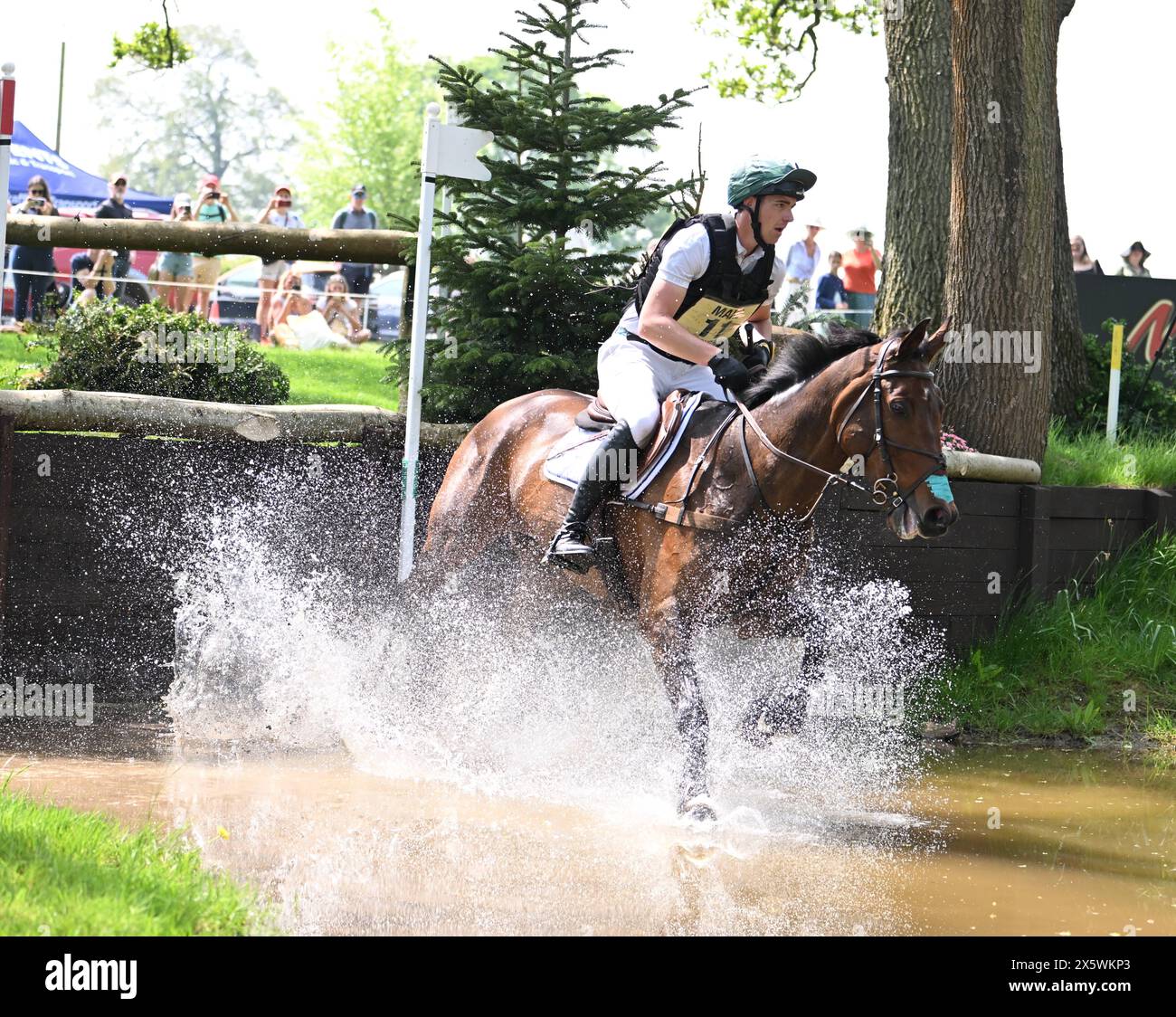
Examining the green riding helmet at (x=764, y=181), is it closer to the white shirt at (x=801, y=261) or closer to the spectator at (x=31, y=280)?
the white shirt at (x=801, y=261)

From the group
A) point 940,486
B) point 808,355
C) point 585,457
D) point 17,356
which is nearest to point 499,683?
point 585,457

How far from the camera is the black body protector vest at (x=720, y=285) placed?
6.27 m

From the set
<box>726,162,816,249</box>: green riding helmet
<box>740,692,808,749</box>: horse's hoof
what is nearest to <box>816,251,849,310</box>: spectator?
<box>726,162,816,249</box>: green riding helmet

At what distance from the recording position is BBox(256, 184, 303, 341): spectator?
52.8 feet

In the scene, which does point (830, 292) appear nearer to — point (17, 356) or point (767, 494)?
point (17, 356)

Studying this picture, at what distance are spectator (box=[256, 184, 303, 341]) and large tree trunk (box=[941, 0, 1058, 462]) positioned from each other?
705 centimetres

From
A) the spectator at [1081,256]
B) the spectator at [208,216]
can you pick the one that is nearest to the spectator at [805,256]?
the spectator at [1081,256]

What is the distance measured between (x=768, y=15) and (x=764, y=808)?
14.8 m

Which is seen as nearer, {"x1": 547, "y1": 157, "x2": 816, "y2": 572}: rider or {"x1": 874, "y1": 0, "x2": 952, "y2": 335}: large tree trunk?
{"x1": 547, "y1": 157, "x2": 816, "y2": 572}: rider

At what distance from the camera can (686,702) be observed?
5.84 m

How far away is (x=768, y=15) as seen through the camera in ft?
Answer: 60.8

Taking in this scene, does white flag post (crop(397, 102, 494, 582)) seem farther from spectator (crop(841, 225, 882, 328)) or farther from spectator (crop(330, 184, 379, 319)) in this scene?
spectator (crop(841, 225, 882, 328))
